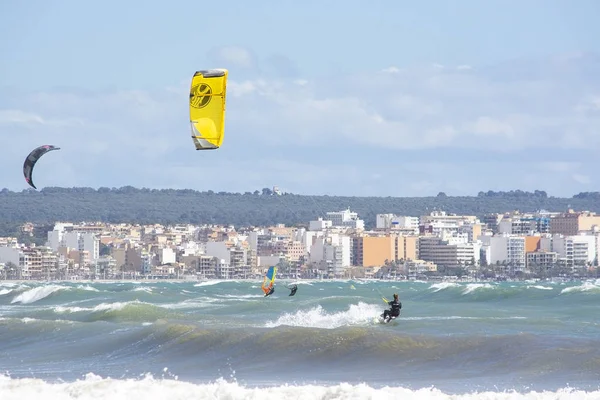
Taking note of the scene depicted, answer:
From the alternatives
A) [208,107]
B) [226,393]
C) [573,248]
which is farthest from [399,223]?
[226,393]

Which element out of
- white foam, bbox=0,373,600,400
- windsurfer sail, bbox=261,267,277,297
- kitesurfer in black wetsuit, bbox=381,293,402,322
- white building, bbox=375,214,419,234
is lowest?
white foam, bbox=0,373,600,400

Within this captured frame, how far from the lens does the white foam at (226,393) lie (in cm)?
1390

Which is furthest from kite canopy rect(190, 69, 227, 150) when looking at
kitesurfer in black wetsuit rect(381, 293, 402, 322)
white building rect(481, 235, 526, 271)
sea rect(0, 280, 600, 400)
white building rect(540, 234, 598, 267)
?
white building rect(481, 235, 526, 271)

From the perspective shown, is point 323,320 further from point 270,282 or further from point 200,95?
point 200,95

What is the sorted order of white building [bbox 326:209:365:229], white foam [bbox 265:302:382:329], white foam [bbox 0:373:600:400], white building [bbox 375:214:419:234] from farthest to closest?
white building [bbox 326:209:365:229] → white building [bbox 375:214:419:234] → white foam [bbox 265:302:382:329] → white foam [bbox 0:373:600:400]

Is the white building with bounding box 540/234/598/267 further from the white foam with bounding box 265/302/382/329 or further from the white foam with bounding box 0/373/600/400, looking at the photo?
the white foam with bounding box 0/373/600/400

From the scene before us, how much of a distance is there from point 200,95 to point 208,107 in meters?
0.24

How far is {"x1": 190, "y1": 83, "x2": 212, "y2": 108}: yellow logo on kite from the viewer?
16078mm

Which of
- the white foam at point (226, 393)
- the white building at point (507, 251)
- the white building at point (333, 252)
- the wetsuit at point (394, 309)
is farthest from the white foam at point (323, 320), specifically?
Result: the white building at point (507, 251)

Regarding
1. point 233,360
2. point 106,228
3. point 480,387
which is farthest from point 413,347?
point 106,228

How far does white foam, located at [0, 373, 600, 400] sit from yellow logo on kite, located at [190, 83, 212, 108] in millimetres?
3507

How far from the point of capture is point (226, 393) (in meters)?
14.1

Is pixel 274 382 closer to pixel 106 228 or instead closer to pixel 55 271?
pixel 55 271

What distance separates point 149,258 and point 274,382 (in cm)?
11537
